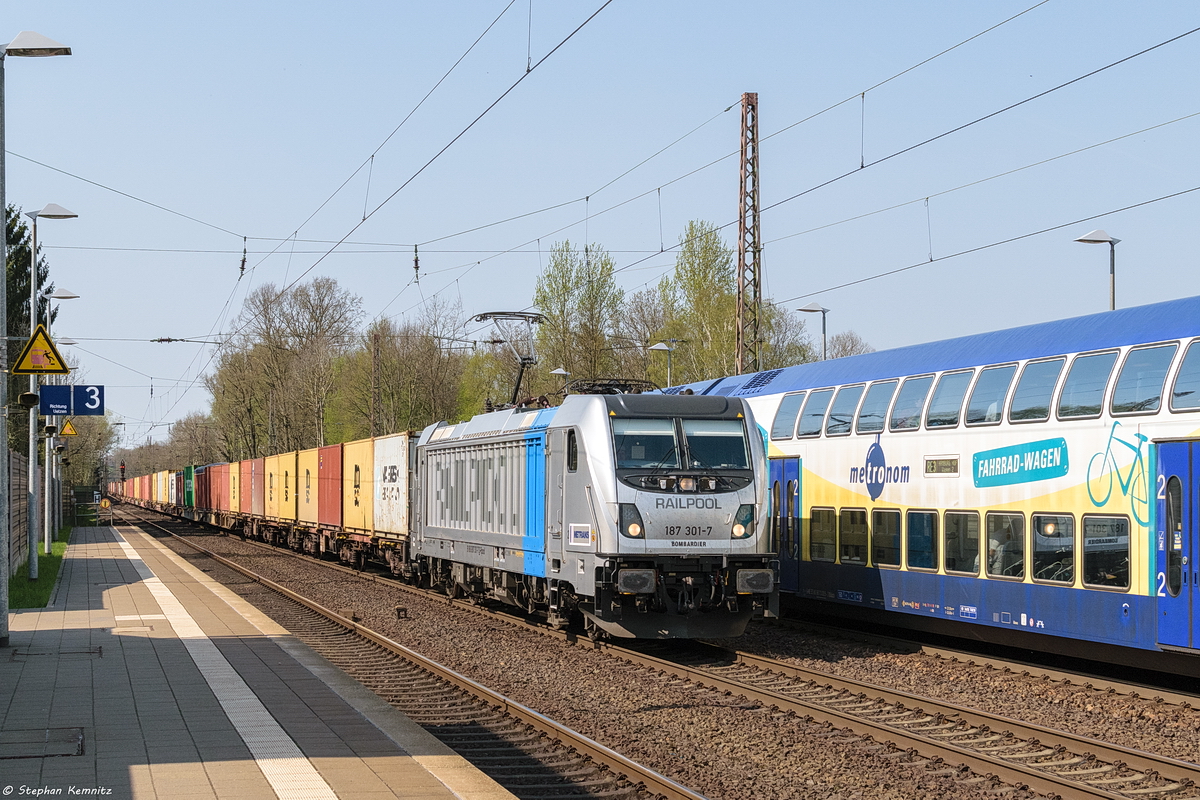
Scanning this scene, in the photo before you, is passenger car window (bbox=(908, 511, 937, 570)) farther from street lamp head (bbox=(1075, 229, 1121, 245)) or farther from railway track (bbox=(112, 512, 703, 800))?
street lamp head (bbox=(1075, 229, 1121, 245))

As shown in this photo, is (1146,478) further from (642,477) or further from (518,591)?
(518,591)

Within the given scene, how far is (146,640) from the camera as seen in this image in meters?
15.5

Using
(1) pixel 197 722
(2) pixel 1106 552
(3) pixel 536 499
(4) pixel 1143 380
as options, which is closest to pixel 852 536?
(3) pixel 536 499

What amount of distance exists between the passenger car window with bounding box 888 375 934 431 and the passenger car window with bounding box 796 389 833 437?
1.68 metres

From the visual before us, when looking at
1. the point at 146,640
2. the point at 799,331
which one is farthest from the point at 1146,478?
the point at 799,331

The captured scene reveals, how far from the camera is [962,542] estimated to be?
14148 millimetres

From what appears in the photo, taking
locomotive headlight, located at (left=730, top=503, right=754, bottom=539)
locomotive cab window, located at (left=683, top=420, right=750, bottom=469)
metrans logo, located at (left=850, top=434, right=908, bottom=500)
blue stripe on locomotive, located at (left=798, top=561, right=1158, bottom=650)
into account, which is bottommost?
blue stripe on locomotive, located at (left=798, top=561, right=1158, bottom=650)

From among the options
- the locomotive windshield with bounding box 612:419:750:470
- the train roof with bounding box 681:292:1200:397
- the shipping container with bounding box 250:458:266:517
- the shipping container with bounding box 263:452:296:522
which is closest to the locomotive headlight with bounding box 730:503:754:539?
the locomotive windshield with bounding box 612:419:750:470

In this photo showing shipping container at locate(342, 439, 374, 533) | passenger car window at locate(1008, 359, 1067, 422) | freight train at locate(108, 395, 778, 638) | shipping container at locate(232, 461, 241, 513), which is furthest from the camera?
shipping container at locate(232, 461, 241, 513)

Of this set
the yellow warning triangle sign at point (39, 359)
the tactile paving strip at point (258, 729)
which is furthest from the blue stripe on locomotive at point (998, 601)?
the yellow warning triangle sign at point (39, 359)

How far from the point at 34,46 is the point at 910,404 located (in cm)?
1098

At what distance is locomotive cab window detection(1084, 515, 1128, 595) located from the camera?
38.3ft

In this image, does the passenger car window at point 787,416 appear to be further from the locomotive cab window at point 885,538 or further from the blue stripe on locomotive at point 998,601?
the locomotive cab window at point 885,538

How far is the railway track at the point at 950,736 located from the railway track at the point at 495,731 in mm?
2151
